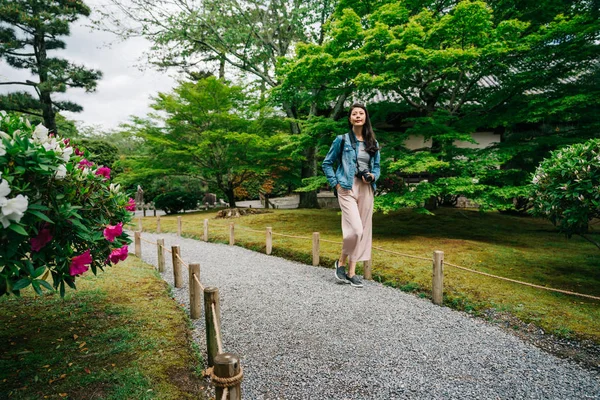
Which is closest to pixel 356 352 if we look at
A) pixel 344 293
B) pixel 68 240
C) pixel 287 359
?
pixel 287 359

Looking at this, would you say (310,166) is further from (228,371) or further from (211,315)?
(228,371)

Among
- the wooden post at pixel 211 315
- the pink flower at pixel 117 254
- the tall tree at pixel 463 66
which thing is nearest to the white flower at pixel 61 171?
the pink flower at pixel 117 254

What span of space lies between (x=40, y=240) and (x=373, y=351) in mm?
2628

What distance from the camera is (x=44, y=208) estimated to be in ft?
5.16

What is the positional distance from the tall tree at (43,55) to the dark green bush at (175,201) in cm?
523

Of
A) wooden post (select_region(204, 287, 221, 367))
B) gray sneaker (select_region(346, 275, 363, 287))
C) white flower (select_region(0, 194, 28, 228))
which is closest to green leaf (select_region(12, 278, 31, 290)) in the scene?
white flower (select_region(0, 194, 28, 228))

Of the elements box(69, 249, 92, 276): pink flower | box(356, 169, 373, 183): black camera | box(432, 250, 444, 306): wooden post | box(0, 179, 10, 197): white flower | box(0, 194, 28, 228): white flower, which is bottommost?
box(432, 250, 444, 306): wooden post

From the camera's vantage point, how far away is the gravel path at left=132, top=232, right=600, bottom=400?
7.51 feet

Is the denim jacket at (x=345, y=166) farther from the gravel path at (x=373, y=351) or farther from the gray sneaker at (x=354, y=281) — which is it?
the gravel path at (x=373, y=351)

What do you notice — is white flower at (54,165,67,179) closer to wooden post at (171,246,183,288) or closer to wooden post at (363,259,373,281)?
wooden post at (171,246,183,288)

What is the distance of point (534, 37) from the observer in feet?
19.0

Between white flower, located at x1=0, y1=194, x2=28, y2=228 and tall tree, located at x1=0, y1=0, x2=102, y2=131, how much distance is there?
576 inches

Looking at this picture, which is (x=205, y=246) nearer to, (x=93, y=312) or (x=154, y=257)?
(x=154, y=257)

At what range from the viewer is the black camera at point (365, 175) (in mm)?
4219
